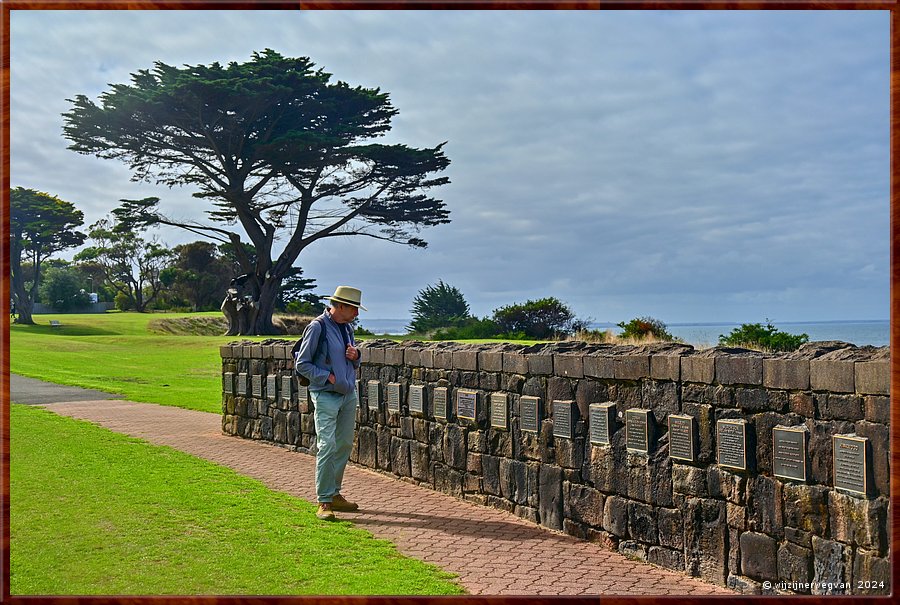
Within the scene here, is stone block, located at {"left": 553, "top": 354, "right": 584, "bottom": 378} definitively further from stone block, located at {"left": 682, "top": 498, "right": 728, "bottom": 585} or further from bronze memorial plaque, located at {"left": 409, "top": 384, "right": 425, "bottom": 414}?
bronze memorial plaque, located at {"left": 409, "top": 384, "right": 425, "bottom": 414}

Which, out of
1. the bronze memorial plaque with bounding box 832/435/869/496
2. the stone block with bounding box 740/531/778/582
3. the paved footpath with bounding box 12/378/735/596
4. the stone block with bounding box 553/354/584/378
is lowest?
the paved footpath with bounding box 12/378/735/596

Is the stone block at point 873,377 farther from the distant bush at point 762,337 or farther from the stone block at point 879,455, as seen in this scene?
the distant bush at point 762,337

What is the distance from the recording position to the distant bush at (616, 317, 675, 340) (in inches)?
634

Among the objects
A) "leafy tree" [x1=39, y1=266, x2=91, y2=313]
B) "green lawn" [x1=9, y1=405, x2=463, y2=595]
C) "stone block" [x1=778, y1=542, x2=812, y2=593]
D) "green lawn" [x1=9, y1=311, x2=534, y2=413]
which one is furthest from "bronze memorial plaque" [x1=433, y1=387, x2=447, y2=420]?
"leafy tree" [x1=39, y1=266, x2=91, y2=313]

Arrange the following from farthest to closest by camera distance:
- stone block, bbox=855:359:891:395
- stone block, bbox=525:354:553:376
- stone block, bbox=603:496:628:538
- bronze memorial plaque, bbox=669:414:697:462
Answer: stone block, bbox=525:354:553:376 < stone block, bbox=603:496:628:538 < bronze memorial plaque, bbox=669:414:697:462 < stone block, bbox=855:359:891:395

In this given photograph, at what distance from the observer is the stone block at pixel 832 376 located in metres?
4.74

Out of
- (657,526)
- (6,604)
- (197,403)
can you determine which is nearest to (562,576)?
(657,526)

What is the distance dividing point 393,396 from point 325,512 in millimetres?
2131

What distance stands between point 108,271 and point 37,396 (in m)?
29.5

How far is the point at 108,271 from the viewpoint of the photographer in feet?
148

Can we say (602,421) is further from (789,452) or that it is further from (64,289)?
(64,289)

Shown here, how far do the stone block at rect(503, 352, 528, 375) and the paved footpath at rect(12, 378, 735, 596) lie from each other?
4.19 ft

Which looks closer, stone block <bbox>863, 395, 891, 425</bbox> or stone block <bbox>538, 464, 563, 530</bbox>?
stone block <bbox>863, 395, 891, 425</bbox>

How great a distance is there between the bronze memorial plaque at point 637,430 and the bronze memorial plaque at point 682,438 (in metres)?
0.22
